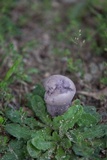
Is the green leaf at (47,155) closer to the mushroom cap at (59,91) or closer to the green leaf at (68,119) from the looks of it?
the green leaf at (68,119)

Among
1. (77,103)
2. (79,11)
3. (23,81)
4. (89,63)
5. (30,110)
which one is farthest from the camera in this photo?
(79,11)

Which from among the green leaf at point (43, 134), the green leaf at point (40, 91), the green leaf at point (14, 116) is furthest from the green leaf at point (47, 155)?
the green leaf at point (40, 91)

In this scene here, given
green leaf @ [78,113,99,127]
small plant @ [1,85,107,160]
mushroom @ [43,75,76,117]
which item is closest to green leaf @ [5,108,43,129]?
small plant @ [1,85,107,160]

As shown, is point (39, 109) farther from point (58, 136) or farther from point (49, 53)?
point (49, 53)

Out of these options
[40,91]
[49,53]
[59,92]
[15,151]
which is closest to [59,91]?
[59,92]

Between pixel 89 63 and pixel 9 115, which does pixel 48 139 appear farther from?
pixel 89 63

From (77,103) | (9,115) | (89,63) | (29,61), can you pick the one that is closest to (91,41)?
(89,63)
